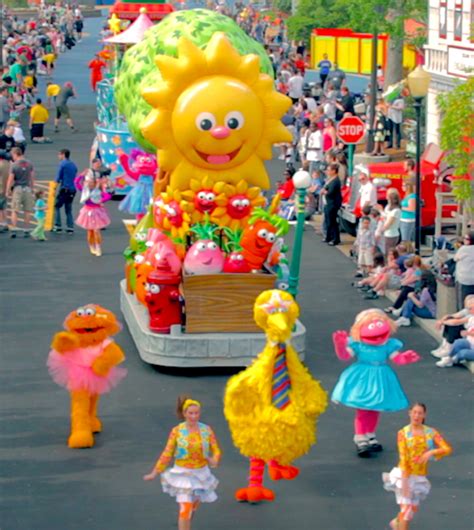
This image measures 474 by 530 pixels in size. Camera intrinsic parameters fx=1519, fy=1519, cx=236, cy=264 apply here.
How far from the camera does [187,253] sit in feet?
57.2

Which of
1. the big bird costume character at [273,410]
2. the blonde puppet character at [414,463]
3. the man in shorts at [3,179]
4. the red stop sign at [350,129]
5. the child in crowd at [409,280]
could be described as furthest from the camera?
the red stop sign at [350,129]

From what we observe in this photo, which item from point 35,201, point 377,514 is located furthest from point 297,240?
point 35,201

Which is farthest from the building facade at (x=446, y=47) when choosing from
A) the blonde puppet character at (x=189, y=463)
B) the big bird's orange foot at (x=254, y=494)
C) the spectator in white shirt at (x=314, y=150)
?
the blonde puppet character at (x=189, y=463)

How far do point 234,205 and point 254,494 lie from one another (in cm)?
547

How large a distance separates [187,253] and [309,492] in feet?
15.7

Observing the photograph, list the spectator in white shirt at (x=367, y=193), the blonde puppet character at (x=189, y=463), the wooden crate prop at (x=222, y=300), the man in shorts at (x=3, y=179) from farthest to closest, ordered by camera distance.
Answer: the man in shorts at (x=3, y=179) < the spectator in white shirt at (x=367, y=193) < the wooden crate prop at (x=222, y=300) < the blonde puppet character at (x=189, y=463)

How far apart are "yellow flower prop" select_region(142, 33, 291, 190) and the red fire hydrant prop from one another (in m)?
1.37

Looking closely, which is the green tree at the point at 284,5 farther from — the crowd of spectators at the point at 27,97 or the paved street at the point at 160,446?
the paved street at the point at 160,446

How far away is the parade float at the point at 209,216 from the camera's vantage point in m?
16.9

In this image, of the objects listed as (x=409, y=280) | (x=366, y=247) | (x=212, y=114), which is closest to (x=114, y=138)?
(x=366, y=247)

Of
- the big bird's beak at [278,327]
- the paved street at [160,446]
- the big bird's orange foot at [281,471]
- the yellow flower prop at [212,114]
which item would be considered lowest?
the paved street at [160,446]

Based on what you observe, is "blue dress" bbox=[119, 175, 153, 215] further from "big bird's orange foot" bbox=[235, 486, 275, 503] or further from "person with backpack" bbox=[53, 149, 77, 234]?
"big bird's orange foot" bbox=[235, 486, 275, 503]

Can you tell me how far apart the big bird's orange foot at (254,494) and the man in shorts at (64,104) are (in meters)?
29.1

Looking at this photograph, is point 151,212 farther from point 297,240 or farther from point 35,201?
point 35,201
